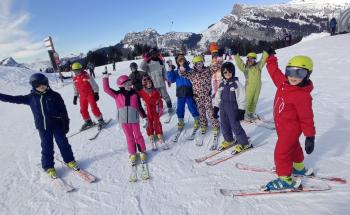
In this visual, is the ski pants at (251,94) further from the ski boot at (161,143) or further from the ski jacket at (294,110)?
the ski jacket at (294,110)

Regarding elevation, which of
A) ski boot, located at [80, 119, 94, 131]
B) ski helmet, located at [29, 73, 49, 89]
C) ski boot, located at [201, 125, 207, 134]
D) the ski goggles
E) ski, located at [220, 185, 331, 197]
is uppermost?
ski helmet, located at [29, 73, 49, 89]

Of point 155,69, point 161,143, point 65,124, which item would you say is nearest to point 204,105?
point 161,143

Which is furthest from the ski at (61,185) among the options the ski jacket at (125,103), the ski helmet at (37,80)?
the ski helmet at (37,80)

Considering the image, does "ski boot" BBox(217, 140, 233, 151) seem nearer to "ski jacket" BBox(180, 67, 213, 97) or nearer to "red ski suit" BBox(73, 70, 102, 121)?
"ski jacket" BBox(180, 67, 213, 97)

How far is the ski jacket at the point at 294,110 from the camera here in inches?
→ 153

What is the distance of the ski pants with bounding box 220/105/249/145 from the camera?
568 centimetres

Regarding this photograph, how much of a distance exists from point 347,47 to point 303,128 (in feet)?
63.1

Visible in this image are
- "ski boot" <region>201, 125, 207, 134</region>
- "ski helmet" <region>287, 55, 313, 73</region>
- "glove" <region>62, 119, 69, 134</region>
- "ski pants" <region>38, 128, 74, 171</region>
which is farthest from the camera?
"ski boot" <region>201, 125, 207, 134</region>

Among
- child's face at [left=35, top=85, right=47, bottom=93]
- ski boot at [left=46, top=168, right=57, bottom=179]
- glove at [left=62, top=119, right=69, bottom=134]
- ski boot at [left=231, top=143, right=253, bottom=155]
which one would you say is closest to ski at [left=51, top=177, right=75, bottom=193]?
ski boot at [left=46, top=168, right=57, bottom=179]

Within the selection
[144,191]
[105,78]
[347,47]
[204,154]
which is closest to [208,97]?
[204,154]

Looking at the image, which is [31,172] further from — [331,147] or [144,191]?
[331,147]

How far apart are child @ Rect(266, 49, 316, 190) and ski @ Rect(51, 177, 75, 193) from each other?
3319 mm

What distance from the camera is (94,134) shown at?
823cm

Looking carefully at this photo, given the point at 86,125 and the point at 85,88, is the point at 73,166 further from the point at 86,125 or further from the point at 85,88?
the point at 86,125
